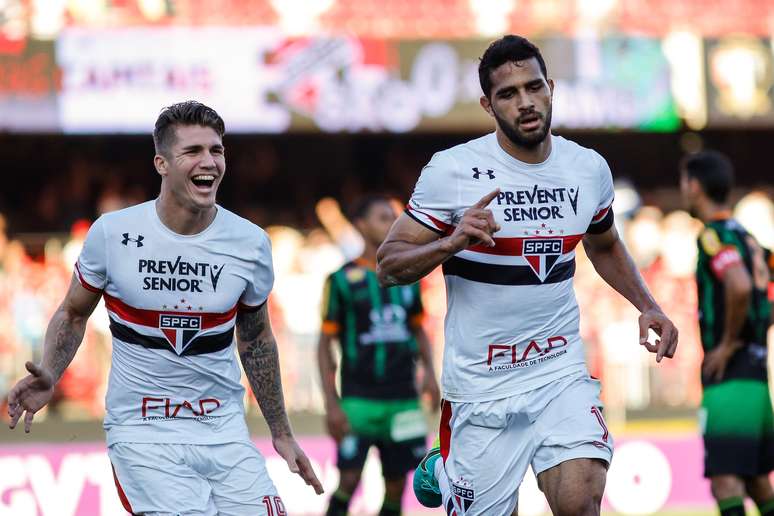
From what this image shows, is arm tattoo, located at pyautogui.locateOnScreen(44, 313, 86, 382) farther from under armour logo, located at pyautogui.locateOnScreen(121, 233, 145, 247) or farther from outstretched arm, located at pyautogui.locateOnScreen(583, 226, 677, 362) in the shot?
outstretched arm, located at pyautogui.locateOnScreen(583, 226, 677, 362)

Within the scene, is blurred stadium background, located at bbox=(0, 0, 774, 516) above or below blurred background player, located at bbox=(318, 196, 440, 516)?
above

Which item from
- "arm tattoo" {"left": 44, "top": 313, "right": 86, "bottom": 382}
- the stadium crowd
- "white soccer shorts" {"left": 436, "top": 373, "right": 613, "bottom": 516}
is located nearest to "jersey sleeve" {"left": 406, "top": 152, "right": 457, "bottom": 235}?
"white soccer shorts" {"left": 436, "top": 373, "right": 613, "bottom": 516}

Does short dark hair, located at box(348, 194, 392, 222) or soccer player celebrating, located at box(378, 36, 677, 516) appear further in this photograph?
short dark hair, located at box(348, 194, 392, 222)

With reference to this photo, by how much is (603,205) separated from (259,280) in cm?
146

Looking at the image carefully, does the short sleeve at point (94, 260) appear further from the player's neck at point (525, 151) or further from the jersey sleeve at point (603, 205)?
the jersey sleeve at point (603, 205)

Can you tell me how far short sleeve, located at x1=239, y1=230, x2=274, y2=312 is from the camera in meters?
5.77

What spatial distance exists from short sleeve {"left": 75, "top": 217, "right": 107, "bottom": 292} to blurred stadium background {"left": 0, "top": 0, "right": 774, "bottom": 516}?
270 inches

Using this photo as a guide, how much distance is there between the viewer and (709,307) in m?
8.07

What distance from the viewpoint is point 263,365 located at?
19.7 feet

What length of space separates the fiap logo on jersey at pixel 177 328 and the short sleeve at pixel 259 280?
0.29 metres

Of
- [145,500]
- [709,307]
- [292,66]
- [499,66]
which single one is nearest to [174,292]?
[145,500]

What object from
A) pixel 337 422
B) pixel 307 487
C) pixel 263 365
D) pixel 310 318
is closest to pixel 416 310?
pixel 337 422

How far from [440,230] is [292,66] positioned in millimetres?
9593

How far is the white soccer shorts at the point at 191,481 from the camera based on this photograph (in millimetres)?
5453
